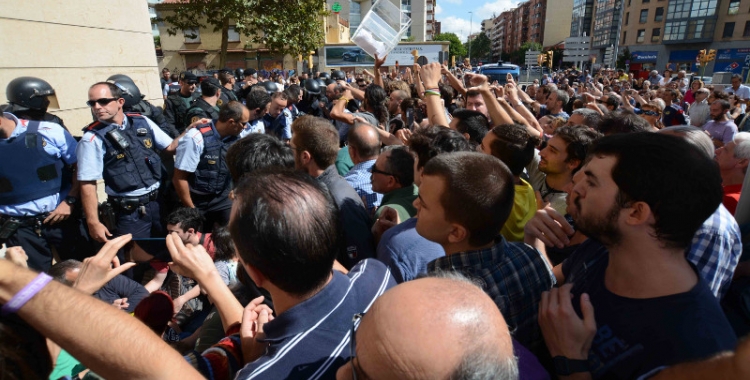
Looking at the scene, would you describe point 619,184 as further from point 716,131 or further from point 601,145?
point 716,131

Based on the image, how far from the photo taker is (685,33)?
4919 centimetres

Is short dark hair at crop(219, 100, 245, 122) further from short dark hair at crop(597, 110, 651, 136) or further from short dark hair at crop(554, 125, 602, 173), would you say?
short dark hair at crop(597, 110, 651, 136)

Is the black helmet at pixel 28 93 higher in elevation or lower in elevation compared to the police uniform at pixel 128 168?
higher

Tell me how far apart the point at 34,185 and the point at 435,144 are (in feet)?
11.7

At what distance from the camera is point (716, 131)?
6.54 metres

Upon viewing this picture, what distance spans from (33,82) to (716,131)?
9.73 metres

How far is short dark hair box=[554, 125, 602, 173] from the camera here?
280cm

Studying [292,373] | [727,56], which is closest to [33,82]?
[292,373]

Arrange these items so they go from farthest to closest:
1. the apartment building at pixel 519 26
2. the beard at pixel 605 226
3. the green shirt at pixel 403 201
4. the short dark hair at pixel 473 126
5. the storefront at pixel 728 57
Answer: the apartment building at pixel 519 26
the storefront at pixel 728 57
the short dark hair at pixel 473 126
the green shirt at pixel 403 201
the beard at pixel 605 226

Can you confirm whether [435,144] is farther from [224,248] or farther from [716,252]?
[224,248]

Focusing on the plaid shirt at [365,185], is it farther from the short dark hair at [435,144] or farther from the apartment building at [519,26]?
the apartment building at [519,26]

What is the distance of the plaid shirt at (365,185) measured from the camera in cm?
317

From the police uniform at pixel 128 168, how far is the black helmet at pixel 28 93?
0.99 metres

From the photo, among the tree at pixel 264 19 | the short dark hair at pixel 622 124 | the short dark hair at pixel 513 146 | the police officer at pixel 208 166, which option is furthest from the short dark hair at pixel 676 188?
the tree at pixel 264 19
